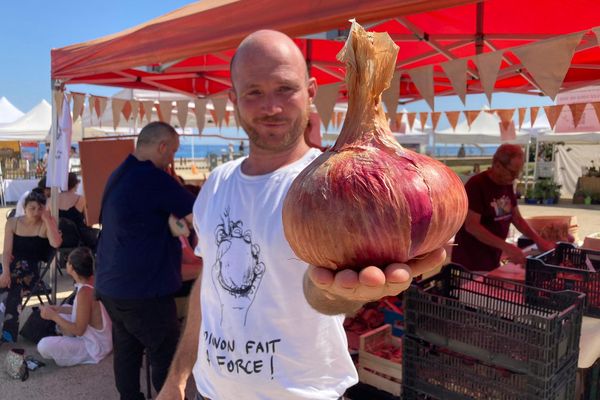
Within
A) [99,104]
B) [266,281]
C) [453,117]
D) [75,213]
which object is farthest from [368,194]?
[453,117]

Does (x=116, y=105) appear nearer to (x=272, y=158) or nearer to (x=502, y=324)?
(x=272, y=158)

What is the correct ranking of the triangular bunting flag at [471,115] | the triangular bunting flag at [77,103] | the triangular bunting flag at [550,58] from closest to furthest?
the triangular bunting flag at [550,58], the triangular bunting flag at [77,103], the triangular bunting flag at [471,115]

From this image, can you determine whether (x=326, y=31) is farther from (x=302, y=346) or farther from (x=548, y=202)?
(x=548, y=202)

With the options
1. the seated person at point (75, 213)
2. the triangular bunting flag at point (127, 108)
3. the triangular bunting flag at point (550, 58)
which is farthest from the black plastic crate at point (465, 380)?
the triangular bunting flag at point (127, 108)

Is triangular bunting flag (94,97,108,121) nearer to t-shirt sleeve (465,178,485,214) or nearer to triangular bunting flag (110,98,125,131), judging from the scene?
triangular bunting flag (110,98,125,131)

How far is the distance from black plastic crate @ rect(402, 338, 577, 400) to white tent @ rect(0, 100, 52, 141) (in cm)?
1481

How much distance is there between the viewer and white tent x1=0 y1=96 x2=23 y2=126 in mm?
16522

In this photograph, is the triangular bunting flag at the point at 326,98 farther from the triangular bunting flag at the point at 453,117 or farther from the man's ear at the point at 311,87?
the triangular bunting flag at the point at 453,117

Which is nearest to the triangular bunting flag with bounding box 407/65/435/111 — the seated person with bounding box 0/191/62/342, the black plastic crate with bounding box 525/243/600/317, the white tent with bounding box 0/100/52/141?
the black plastic crate with bounding box 525/243/600/317

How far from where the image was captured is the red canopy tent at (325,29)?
89.0 inches

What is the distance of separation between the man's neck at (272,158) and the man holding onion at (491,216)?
232 centimetres

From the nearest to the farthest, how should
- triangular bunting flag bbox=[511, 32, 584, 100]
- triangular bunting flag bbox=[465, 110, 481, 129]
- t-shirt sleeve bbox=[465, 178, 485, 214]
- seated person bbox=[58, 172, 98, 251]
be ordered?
triangular bunting flag bbox=[511, 32, 584, 100]
t-shirt sleeve bbox=[465, 178, 485, 214]
seated person bbox=[58, 172, 98, 251]
triangular bunting flag bbox=[465, 110, 481, 129]

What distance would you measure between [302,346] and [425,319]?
2.76 feet

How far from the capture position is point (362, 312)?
9.34ft
